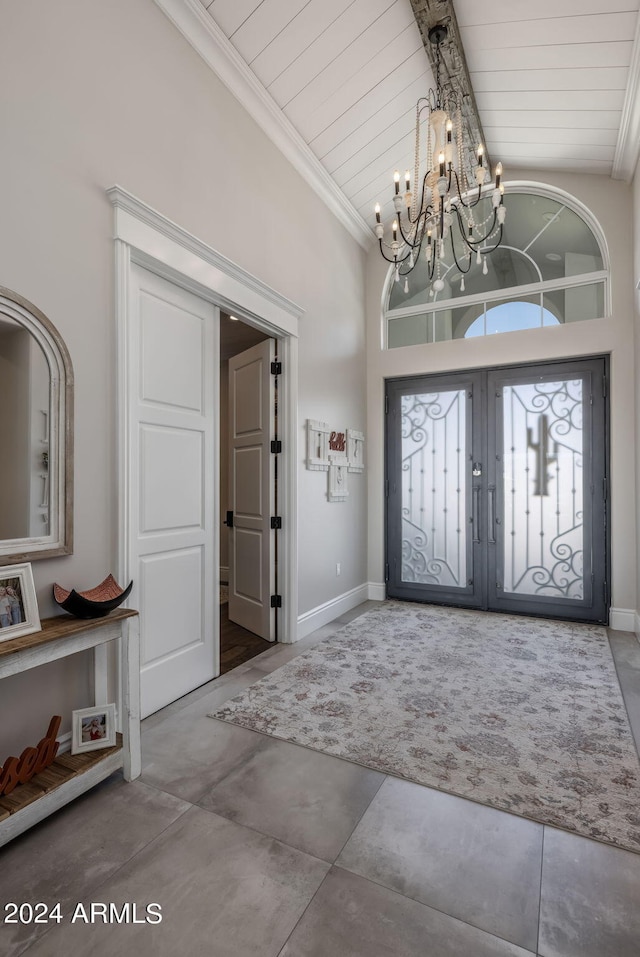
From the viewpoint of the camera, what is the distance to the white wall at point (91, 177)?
6.12 feet

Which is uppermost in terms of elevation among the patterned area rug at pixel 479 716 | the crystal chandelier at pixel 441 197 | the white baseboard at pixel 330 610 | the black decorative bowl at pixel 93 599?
the crystal chandelier at pixel 441 197

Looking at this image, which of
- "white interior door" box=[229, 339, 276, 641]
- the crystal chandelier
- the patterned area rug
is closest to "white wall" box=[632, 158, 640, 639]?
the patterned area rug

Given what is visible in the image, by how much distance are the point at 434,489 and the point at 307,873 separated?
3.70 meters

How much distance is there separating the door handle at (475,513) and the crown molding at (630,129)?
2787mm

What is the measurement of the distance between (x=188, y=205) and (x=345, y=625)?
321cm

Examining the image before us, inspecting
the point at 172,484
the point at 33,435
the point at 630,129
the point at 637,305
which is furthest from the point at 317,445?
the point at 630,129

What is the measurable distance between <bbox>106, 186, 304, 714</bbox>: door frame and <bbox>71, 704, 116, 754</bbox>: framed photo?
56cm

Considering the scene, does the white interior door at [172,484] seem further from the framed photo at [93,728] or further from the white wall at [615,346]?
the white wall at [615,346]

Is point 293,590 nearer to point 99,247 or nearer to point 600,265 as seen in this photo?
point 99,247

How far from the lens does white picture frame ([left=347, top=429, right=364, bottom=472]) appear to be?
4.59 meters

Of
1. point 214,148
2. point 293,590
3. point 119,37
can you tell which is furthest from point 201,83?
point 293,590

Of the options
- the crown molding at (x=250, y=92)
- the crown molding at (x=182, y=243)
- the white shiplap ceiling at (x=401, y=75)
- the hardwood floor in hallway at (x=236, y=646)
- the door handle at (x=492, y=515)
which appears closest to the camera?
the crown molding at (x=182, y=243)

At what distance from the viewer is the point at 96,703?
6.81 feet

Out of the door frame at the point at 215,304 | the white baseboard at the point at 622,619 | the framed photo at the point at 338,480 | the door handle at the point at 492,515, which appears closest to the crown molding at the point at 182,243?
the door frame at the point at 215,304
